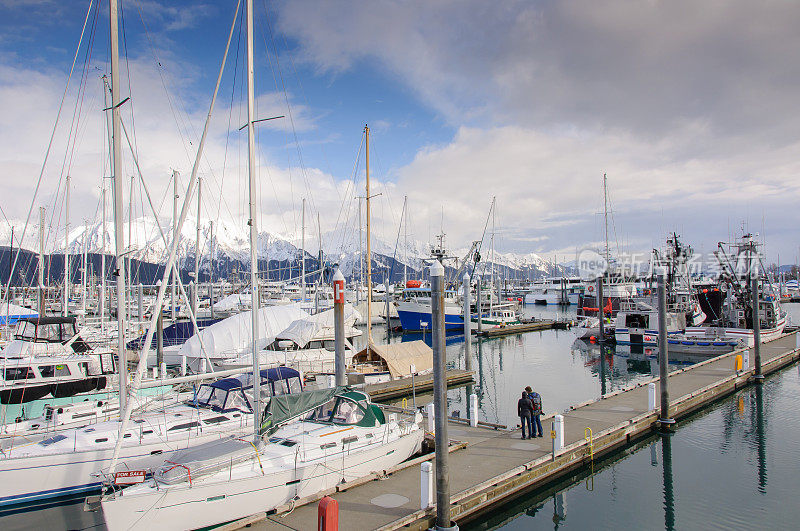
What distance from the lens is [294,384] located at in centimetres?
1858

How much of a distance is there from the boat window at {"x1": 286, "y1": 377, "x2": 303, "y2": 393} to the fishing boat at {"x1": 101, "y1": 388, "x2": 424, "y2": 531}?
275 cm

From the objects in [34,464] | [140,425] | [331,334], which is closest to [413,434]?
[140,425]

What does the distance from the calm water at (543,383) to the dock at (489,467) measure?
2.83ft

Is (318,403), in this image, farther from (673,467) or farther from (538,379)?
(538,379)

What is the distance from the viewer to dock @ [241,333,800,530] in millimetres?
11461

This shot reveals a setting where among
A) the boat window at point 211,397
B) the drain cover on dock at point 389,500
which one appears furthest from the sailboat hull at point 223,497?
the boat window at point 211,397

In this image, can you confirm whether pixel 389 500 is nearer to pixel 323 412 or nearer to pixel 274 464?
pixel 274 464

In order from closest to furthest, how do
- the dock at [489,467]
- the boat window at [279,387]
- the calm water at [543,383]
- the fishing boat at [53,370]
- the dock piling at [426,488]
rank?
the dock at [489,467], the dock piling at [426,488], the calm water at [543,383], the boat window at [279,387], the fishing boat at [53,370]

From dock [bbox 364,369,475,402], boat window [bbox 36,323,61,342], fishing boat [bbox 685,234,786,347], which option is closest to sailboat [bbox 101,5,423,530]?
dock [bbox 364,369,475,402]

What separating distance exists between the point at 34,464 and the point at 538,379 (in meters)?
29.7

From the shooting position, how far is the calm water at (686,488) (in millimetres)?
13688

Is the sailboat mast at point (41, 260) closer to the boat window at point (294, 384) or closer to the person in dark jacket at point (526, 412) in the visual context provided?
the boat window at point (294, 384)

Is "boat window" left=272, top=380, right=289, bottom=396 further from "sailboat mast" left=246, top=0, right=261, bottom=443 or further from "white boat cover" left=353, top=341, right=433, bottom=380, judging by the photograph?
"white boat cover" left=353, top=341, right=433, bottom=380

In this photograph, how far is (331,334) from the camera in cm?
3712
